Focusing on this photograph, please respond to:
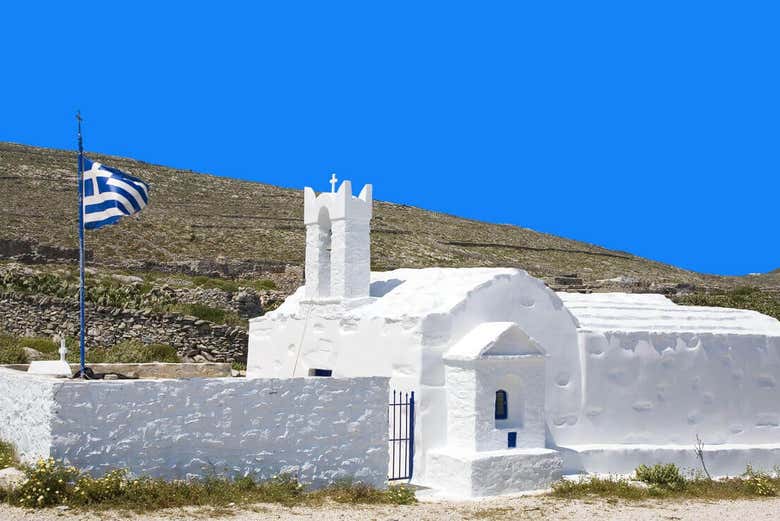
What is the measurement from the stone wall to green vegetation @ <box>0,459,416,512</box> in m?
14.9

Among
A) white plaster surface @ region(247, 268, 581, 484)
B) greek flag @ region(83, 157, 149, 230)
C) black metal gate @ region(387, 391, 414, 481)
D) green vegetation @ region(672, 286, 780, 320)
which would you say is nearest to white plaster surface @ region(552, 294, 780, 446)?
white plaster surface @ region(247, 268, 581, 484)

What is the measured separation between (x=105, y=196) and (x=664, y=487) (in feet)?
30.5

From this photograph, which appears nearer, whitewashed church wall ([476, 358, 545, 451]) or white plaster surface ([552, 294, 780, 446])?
whitewashed church wall ([476, 358, 545, 451])

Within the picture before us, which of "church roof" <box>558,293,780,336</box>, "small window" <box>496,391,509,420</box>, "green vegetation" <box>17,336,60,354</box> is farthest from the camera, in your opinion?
"green vegetation" <box>17,336,60,354</box>

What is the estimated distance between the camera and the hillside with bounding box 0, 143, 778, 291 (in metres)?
45.0

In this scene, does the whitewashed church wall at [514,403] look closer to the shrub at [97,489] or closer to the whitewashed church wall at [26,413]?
the shrub at [97,489]

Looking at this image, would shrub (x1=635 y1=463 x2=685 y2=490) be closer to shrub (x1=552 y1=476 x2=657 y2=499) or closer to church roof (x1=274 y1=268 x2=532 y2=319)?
shrub (x1=552 y1=476 x2=657 y2=499)

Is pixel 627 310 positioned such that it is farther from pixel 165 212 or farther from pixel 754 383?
pixel 165 212

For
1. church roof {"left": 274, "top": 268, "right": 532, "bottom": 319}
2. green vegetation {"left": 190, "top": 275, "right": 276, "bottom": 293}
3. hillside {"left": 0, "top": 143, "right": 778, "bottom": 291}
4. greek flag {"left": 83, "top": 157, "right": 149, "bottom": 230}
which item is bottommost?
church roof {"left": 274, "top": 268, "right": 532, "bottom": 319}

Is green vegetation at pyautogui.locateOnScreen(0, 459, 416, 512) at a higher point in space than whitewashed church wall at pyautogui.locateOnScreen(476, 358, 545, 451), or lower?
lower

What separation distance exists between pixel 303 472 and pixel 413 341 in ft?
8.50

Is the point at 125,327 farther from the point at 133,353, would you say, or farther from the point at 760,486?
the point at 760,486

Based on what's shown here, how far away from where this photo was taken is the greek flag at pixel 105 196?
13328 mm

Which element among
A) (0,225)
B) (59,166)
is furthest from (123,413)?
(59,166)
